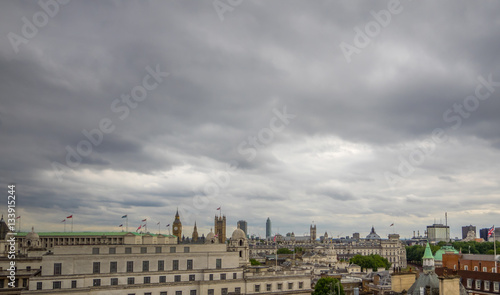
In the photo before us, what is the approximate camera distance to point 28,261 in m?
87.6

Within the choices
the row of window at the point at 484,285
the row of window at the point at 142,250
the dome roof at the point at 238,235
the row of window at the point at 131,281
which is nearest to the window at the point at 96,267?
the row of window at the point at 131,281

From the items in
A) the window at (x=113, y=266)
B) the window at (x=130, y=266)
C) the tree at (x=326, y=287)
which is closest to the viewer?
the window at (x=113, y=266)

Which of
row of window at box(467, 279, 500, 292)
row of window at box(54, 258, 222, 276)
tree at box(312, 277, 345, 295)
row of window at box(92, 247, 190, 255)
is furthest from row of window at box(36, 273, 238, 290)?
row of window at box(467, 279, 500, 292)

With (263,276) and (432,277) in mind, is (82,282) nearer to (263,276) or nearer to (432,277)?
(263,276)

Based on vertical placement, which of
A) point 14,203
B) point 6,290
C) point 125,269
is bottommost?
point 6,290

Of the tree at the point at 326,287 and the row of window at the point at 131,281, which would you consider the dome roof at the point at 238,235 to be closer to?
the tree at the point at 326,287

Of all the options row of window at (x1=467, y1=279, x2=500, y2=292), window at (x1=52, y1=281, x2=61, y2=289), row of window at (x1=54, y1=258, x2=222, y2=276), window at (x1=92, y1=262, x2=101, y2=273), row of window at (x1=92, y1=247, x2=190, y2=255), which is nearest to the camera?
window at (x1=52, y1=281, x2=61, y2=289)

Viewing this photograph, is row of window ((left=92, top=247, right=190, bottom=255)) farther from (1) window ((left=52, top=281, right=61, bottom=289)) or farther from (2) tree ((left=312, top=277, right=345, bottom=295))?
(2) tree ((left=312, top=277, right=345, bottom=295))

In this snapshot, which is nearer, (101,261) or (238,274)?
(101,261)

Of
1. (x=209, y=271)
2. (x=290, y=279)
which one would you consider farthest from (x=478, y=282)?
(x=209, y=271)

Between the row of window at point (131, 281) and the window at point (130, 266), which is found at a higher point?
the window at point (130, 266)

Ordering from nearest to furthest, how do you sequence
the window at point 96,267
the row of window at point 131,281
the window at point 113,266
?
the row of window at point 131,281 → the window at point 96,267 → the window at point 113,266

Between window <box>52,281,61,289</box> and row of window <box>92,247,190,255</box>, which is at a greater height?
row of window <box>92,247,190,255</box>

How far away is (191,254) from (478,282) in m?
58.8
